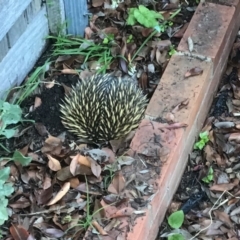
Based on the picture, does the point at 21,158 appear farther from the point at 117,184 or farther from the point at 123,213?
the point at 123,213

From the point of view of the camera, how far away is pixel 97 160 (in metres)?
3.28

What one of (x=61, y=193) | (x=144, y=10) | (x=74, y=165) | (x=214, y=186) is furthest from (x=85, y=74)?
(x=214, y=186)

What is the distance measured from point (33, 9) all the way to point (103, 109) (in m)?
0.82

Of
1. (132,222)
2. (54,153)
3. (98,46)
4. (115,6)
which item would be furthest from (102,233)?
(115,6)

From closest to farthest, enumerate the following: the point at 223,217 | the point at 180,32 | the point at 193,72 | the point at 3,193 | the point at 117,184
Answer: the point at 3,193 < the point at 117,184 < the point at 223,217 < the point at 193,72 < the point at 180,32

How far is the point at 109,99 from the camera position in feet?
11.2

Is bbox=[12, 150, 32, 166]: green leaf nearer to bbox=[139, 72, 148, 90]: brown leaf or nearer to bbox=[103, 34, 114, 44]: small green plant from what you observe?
bbox=[139, 72, 148, 90]: brown leaf

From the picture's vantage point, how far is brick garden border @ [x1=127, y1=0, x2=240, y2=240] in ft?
10.3

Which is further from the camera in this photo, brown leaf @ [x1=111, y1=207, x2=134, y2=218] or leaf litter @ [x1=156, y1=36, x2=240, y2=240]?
leaf litter @ [x1=156, y1=36, x2=240, y2=240]

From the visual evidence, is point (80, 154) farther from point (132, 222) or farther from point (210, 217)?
point (210, 217)

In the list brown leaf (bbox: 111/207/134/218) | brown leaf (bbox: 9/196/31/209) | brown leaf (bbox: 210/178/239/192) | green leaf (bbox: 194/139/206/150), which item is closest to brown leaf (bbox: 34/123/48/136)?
brown leaf (bbox: 9/196/31/209)

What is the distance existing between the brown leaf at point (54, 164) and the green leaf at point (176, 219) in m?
0.65

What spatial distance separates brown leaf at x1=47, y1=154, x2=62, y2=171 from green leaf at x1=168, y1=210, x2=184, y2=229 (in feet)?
2.14

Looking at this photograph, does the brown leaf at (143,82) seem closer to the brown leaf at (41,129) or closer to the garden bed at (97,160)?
the garden bed at (97,160)
